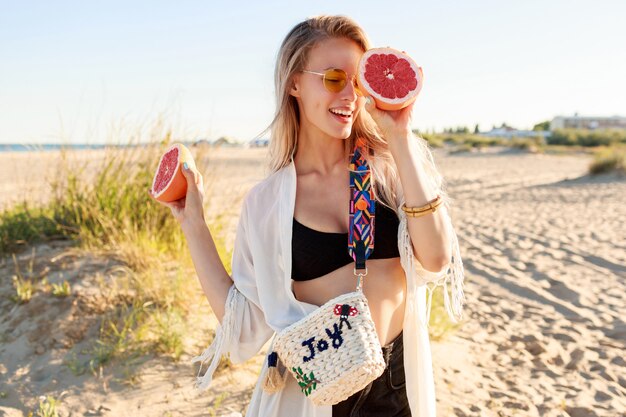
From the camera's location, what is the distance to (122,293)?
4336 mm

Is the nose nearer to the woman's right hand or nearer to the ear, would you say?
the ear

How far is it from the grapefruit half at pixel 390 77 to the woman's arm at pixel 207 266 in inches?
29.4

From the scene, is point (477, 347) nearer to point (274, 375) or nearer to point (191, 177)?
point (274, 375)

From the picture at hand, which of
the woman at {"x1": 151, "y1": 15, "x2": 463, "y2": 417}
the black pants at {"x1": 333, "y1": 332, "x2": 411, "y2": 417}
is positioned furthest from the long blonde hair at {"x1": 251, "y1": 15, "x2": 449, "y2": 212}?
the black pants at {"x1": 333, "y1": 332, "x2": 411, "y2": 417}

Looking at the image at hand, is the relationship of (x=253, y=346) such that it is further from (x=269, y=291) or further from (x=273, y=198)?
(x=273, y=198)

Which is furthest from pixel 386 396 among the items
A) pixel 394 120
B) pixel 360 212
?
pixel 394 120

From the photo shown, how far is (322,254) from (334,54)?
0.67 metres

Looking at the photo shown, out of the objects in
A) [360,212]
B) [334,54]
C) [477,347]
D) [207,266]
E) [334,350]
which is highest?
[334,54]

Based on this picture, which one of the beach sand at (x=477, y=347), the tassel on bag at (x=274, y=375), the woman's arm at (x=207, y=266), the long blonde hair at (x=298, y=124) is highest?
the long blonde hair at (x=298, y=124)

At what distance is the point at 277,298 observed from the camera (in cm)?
190

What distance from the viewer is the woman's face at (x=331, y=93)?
1.92 m

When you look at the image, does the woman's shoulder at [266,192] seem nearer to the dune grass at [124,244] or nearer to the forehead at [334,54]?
the forehead at [334,54]

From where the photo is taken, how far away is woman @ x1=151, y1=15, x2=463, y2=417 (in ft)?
6.15

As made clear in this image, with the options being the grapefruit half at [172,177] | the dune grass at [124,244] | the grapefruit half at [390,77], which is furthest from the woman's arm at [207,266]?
the dune grass at [124,244]
